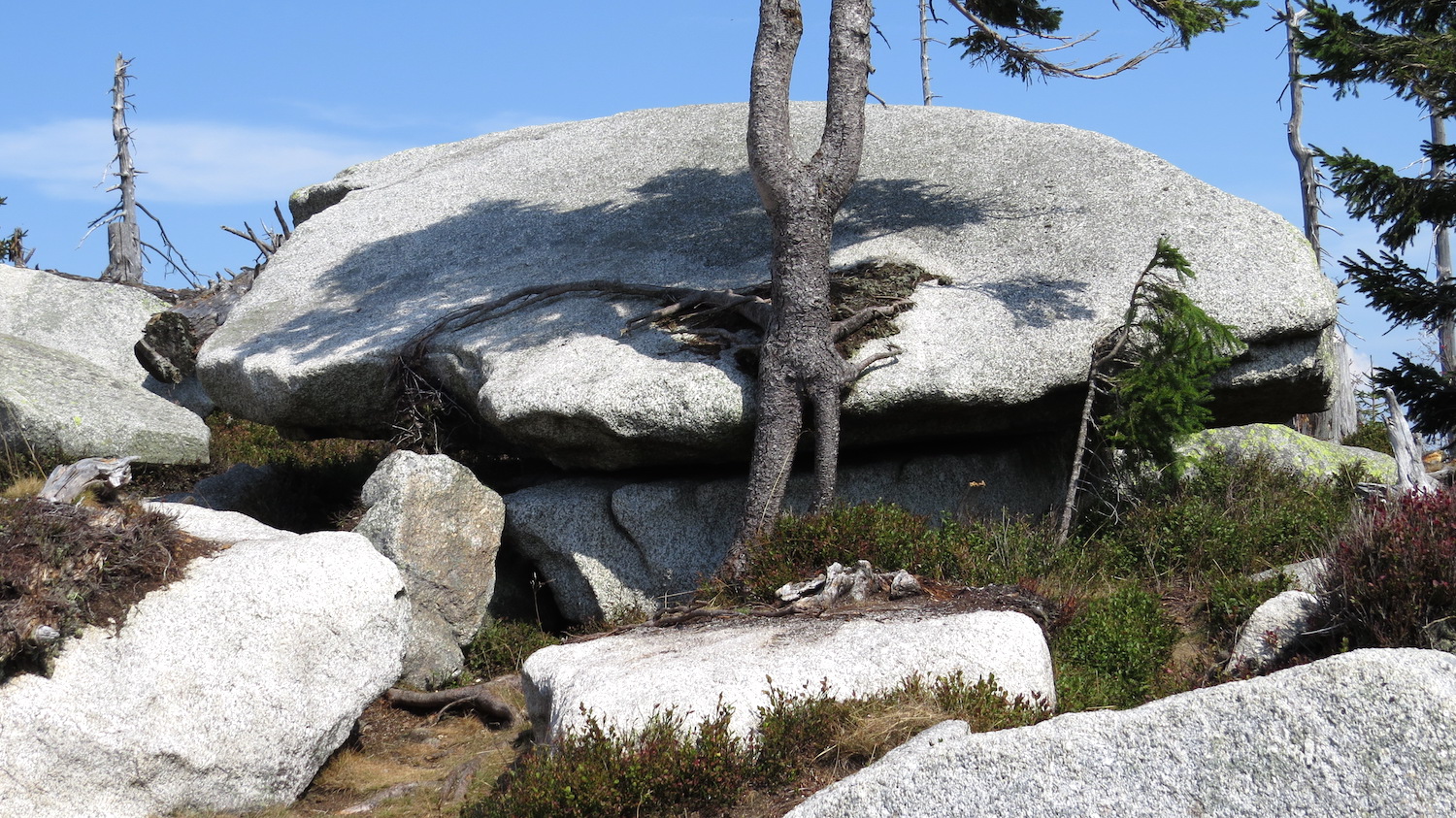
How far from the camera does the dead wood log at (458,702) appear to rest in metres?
10.0

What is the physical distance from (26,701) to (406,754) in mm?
3004

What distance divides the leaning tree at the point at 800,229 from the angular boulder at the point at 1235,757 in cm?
565

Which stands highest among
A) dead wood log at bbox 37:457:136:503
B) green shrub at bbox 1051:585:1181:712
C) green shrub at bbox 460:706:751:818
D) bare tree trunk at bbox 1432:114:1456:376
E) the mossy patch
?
bare tree trunk at bbox 1432:114:1456:376

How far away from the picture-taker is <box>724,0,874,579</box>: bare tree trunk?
35.5 ft

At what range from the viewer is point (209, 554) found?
29.6ft

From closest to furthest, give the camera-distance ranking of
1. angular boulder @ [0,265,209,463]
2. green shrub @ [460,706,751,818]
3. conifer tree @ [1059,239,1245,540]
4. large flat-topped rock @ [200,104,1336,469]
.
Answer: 1. green shrub @ [460,706,751,818]
2. conifer tree @ [1059,239,1245,540]
3. large flat-topped rock @ [200,104,1336,469]
4. angular boulder @ [0,265,209,463]

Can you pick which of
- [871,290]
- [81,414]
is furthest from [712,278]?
[81,414]

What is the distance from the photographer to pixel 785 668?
7.32 m

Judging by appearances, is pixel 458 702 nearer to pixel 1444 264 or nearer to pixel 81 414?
pixel 81 414

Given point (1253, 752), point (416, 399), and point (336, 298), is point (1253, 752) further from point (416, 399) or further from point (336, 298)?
point (336, 298)

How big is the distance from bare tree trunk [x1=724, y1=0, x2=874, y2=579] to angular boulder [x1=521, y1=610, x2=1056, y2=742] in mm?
2473

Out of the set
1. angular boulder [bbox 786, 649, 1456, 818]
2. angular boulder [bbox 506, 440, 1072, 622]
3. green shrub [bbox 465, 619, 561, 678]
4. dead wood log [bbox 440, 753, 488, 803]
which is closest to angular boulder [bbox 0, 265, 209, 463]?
angular boulder [bbox 506, 440, 1072, 622]

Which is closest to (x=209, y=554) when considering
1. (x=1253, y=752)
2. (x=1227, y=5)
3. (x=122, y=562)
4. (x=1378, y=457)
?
(x=122, y=562)

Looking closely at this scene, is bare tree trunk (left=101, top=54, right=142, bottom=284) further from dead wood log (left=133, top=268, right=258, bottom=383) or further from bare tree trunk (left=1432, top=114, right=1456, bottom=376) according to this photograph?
bare tree trunk (left=1432, top=114, right=1456, bottom=376)
